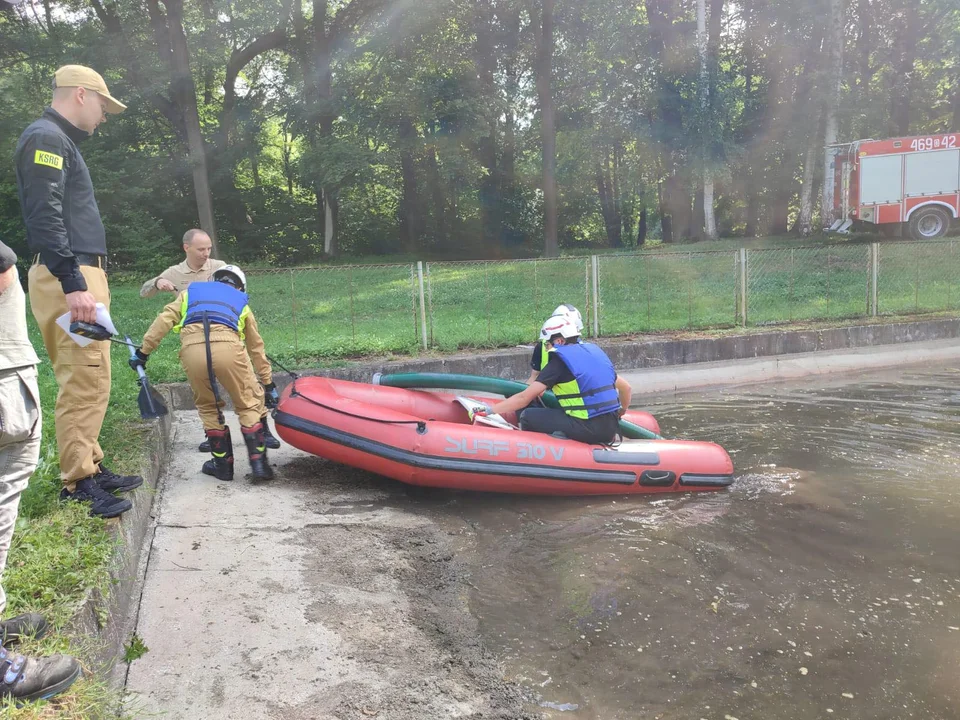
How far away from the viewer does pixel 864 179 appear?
55.4 feet

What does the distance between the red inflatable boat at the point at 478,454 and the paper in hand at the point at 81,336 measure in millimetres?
1882

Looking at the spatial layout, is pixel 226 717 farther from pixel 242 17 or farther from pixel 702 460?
pixel 242 17

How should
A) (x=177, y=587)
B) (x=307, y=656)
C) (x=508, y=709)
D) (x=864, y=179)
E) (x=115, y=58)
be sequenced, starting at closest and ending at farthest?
(x=508, y=709) < (x=307, y=656) < (x=177, y=587) < (x=864, y=179) < (x=115, y=58)

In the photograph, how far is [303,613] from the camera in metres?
3.42

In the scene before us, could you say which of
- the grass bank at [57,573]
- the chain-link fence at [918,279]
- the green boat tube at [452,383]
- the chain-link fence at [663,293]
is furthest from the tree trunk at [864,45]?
the grass bank at [57,573]

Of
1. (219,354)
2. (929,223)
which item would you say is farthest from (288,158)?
(219,354)

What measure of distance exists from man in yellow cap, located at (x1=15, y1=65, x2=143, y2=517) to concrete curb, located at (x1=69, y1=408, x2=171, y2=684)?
0.21 m

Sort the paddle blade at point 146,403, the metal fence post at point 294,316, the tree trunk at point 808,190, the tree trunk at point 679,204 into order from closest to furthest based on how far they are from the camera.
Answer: the paddle blade at point 146,403, the metal fence post at point 294,316, the tree trunk at point 808,190, the tree trunk at point 679,204

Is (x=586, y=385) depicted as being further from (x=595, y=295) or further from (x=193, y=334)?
(x=595, y=295)

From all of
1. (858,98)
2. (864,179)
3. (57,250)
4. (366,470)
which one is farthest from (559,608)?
(858,98)

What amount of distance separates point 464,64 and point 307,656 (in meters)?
20.8

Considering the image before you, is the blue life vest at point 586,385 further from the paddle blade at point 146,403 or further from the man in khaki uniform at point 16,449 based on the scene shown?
the man in khaki uniform at point 16,449

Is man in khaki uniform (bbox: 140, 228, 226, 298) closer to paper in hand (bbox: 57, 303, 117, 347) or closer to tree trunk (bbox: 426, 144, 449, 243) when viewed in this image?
paper in hand (bbox: 57, 303, 117, 347)

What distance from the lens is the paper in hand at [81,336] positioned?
3299 mm
